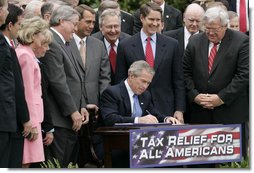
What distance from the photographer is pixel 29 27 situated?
30.7 feet

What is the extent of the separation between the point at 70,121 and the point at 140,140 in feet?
3.67

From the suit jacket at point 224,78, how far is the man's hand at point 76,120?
5.02 ft

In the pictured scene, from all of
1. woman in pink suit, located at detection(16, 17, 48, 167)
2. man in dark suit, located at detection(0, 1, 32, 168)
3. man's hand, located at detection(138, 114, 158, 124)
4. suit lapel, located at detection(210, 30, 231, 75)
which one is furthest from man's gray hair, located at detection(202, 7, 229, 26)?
man in dark suit, located at detection(0, 1, 32, 168)

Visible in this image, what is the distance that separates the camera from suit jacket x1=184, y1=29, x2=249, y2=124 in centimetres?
1063

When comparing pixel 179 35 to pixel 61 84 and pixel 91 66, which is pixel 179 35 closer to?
pixel 91 66

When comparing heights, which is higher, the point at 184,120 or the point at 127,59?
the point at 127,59

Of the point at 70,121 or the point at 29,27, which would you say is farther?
the point at 70,121

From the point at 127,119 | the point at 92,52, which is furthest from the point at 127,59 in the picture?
the point at 127,119

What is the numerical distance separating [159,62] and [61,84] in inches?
56.0

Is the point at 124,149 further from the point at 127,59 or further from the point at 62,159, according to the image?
the point at 127,59

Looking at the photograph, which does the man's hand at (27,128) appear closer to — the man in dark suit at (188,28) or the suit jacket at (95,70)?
the suit jacket at (95,70)

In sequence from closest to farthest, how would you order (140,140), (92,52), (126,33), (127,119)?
(140,140) → (127,119) → (92,52) → (126,33)

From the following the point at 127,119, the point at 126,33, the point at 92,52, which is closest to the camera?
the point at 127,119

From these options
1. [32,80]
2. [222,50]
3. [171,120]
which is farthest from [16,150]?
[222,50]
